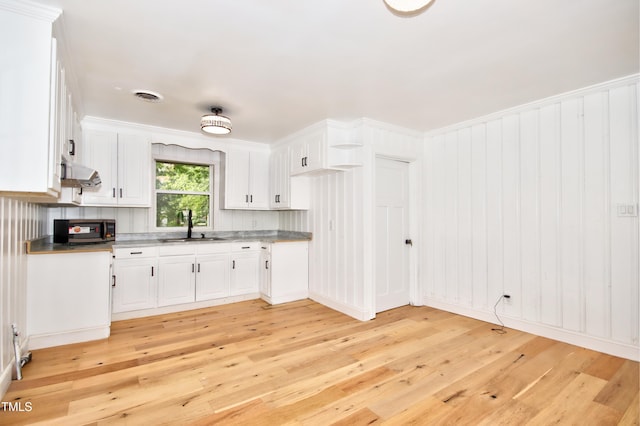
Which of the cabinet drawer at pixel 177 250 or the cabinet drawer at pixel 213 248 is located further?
the cabinet drawer at pixel 213 248

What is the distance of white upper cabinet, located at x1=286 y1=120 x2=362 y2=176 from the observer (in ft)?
12.9

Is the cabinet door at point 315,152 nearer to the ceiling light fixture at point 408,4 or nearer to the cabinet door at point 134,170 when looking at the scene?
the cabinet door at point 134,170

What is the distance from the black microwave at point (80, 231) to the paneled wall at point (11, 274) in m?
0.52

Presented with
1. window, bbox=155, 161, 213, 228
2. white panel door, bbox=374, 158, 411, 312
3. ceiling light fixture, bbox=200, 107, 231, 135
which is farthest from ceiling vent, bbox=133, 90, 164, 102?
white panel door, bbox=374, 158, 411, 312

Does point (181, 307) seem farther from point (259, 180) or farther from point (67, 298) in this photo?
point (259, 180)

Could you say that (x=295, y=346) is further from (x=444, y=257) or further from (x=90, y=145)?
(x=90, y=145)

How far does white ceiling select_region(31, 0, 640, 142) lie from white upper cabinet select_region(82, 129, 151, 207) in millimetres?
616

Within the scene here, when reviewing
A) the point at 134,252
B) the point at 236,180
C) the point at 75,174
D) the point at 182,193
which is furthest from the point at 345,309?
the point at 75,174

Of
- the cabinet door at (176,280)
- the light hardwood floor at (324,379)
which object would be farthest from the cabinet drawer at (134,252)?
the light hardwood floor at (324,379)

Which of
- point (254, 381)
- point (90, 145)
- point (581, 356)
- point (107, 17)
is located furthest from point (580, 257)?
point (90, 145)

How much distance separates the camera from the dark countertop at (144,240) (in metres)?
3.00

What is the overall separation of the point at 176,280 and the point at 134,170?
1.57m

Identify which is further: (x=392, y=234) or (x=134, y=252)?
(x=392, y=234)

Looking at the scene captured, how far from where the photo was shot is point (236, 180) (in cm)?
499
